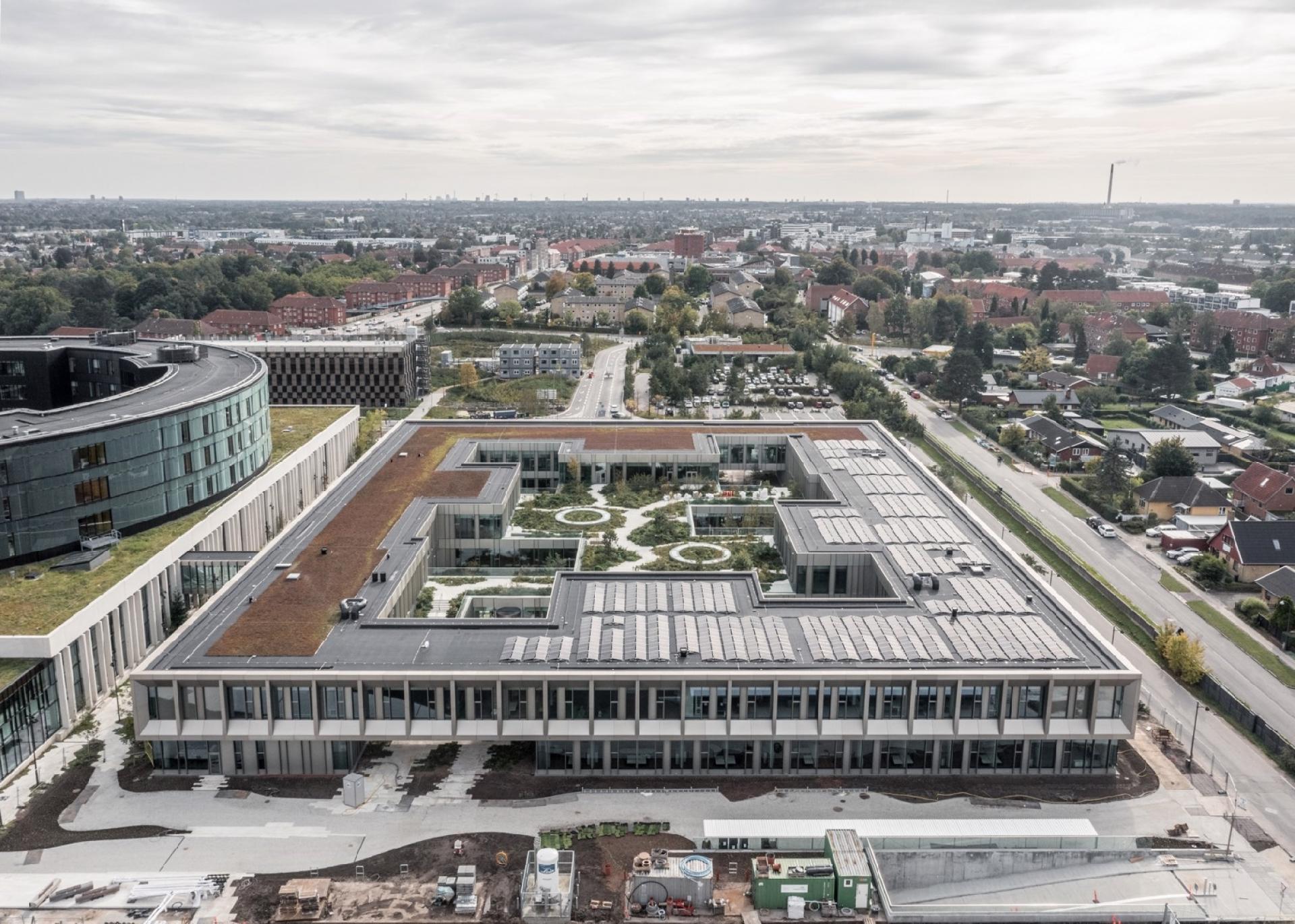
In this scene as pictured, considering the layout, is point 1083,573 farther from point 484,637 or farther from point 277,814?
point 277,814

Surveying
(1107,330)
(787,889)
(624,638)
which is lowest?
(787,889)

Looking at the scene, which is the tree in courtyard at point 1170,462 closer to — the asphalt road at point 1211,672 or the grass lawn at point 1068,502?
the grass lawn at point 1068,502

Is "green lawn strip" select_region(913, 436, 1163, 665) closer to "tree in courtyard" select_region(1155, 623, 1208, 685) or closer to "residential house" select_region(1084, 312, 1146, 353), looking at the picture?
"tree in courtyard" select_region(1155, 623, 1208, 685)

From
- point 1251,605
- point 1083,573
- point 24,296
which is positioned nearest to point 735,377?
point 1083,573

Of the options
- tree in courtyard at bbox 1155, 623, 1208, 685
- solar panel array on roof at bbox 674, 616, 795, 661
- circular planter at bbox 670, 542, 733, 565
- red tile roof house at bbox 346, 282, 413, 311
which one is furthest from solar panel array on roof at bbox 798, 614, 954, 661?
red tile roof house at bbox 346, 282, 413, 311

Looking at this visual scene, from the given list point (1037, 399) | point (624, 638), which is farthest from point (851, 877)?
point (1037, 399)

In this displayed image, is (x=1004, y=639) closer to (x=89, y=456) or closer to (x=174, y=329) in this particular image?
(x=89, y=456)

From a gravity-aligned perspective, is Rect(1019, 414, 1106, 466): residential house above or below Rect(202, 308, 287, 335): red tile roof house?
below
